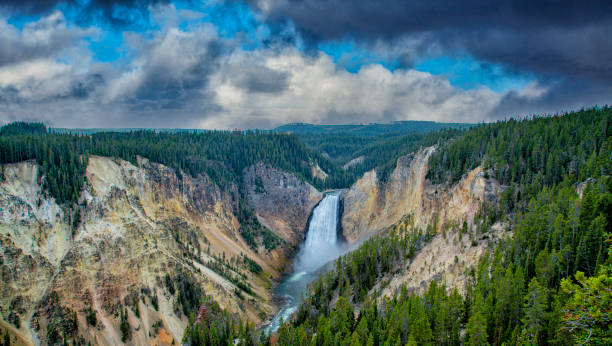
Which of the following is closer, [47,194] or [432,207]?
[47,194]

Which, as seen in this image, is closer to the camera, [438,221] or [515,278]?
[515,278]

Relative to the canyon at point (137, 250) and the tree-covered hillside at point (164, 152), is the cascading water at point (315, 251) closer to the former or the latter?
the canyon at point (137, 250)

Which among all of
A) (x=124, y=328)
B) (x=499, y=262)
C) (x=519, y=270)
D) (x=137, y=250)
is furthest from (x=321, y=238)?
(x=519, y=270)

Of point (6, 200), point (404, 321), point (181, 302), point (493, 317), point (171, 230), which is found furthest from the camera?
point (171, 230)

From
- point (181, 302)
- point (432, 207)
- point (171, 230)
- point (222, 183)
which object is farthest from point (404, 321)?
point (222, 183)

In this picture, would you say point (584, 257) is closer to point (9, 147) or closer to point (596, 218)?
point (596, 218)

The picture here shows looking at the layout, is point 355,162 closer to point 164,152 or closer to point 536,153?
point 164,152
